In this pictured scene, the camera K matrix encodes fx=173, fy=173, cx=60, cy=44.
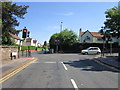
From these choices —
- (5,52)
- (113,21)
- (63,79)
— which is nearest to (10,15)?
(5,52)

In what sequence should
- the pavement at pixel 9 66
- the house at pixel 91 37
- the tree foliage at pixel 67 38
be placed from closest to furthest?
the pavement at pixel 9 66
the tree foliage at pixel 67 38
the house at pixel 91 37

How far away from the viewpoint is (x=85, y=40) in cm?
6588

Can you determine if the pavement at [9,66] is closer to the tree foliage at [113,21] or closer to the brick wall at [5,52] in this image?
the brick wall at [5,52]

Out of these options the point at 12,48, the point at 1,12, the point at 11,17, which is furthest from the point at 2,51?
the point at 11,17

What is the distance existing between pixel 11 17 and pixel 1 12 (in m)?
3.05

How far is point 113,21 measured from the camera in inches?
838

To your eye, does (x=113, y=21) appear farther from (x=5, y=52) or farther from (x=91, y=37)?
(x=91, y=37)

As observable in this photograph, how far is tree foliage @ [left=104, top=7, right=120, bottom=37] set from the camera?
2038 centimetres

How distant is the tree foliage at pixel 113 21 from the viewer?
20.4m

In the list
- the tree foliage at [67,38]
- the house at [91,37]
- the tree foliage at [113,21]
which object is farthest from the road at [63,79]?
the house at [91,37]

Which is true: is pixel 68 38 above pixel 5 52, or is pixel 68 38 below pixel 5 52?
above

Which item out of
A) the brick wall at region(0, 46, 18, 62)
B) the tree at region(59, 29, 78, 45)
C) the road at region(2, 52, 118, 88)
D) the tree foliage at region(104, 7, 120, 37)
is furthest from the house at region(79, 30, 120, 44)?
the road at region(2, 52, 118, 88)

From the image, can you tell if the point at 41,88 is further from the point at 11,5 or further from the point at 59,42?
the point at 59,42

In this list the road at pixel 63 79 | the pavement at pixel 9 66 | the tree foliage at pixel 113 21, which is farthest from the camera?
the tree foliage at pixel 113 21
